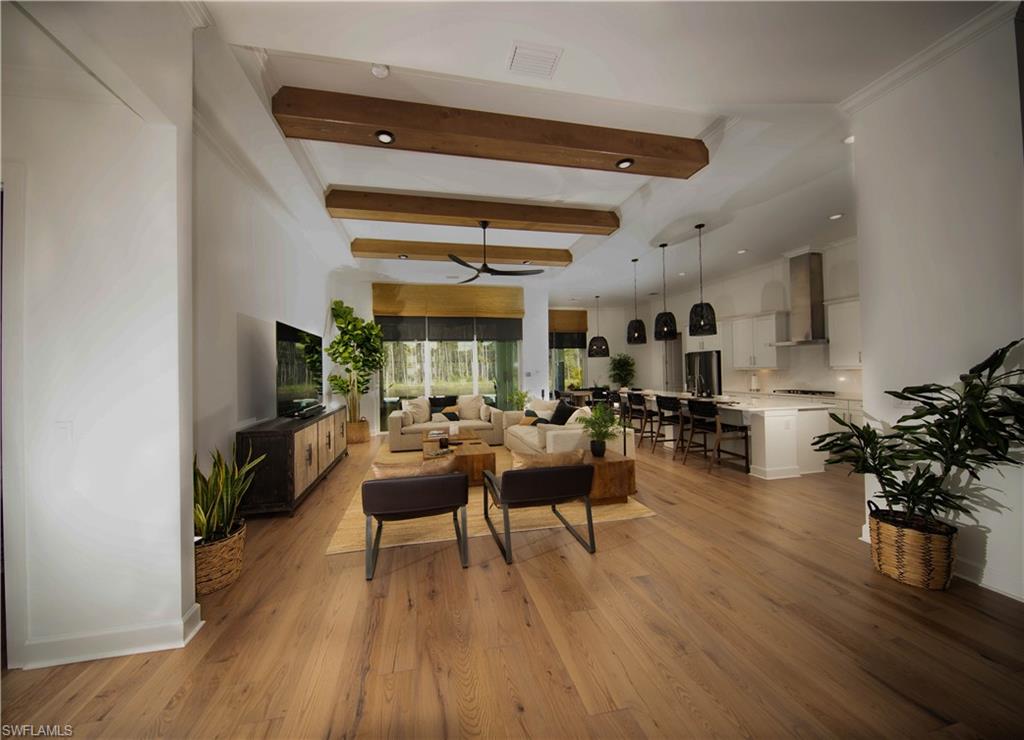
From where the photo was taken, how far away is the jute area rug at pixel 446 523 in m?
3.08

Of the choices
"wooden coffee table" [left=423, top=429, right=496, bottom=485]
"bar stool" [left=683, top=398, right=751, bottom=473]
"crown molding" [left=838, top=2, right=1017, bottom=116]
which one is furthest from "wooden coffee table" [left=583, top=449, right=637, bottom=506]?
"crown molding" [left=838, top=2, right=1017, bottom=116]

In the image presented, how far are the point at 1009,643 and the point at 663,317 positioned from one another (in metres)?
4.18

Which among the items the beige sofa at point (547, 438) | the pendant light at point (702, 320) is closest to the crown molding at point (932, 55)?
the pendant light at point (702, 320)

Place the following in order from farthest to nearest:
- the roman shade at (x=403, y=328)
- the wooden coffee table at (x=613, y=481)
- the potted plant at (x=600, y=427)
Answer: the roman shade at (x=403, y=328) < the potted plant at (x=600, y=427) < the wooden coffee table at (x=613, y=481)

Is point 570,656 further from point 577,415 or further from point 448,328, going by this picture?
point 448,328

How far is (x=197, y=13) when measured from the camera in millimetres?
1924

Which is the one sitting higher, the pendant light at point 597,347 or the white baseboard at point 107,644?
the pendant light at point 597,347

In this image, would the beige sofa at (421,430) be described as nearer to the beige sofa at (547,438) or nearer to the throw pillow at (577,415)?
the beige sofa at (547,438)

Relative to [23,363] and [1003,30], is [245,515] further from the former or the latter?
[1003,30]

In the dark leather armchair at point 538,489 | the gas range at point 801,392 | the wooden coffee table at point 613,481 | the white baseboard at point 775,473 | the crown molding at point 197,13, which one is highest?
the crown molding at point 197,13

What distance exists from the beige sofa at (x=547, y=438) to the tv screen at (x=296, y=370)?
108 inches

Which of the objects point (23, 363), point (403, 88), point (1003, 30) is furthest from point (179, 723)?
point (1003, 30)

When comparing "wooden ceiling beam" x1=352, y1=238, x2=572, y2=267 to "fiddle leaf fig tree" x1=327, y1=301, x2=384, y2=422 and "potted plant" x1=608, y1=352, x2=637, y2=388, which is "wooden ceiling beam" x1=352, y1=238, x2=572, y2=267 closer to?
"fiddle leaf fig tree" x1=327, y1=301, x2=384, y2=422

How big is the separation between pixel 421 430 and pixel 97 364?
14.3 ft
